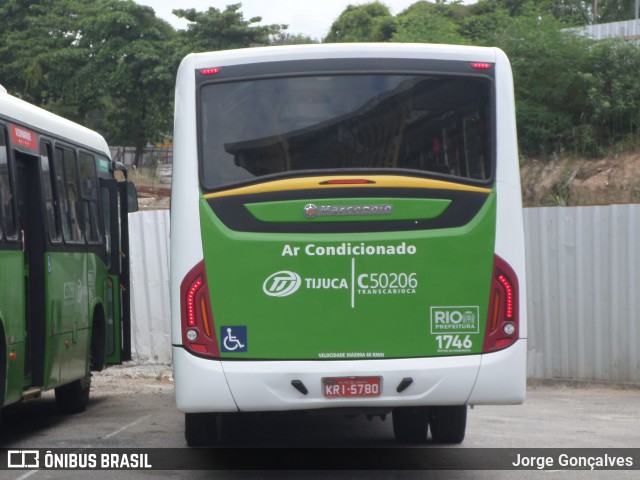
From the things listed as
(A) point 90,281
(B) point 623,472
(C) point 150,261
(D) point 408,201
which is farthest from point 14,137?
(C) point 150,261

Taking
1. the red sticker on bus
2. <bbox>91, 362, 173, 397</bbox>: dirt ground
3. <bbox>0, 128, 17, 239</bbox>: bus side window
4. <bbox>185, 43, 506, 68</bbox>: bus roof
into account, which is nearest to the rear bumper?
<bbox>185, 43, 506, 68</bbox>: bus roof

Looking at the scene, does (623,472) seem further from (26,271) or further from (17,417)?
(17,417)

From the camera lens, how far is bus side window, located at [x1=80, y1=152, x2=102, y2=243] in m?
12.4

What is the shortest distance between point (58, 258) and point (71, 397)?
2.20m

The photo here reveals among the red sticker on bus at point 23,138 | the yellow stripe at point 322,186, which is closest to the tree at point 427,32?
the red sticker on bus at point 23,138

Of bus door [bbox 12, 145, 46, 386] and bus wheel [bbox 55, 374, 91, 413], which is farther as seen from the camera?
bus wheel [bbox 55, 374, 91, 413]

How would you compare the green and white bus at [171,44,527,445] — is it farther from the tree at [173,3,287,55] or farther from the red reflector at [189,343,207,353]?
the tree at [173,3,287,55]

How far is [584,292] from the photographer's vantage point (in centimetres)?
1405

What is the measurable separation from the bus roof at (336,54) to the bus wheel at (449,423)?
9.90 feet

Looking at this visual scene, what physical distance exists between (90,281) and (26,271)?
2.32 metres

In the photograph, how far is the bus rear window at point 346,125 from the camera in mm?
7680

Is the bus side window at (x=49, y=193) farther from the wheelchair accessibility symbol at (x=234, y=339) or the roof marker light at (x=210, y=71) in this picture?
the wheelchair accessibility symbol at (x=234, y=339)

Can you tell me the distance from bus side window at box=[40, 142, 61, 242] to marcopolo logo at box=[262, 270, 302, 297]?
3.77 meters

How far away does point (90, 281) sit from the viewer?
490 inches
